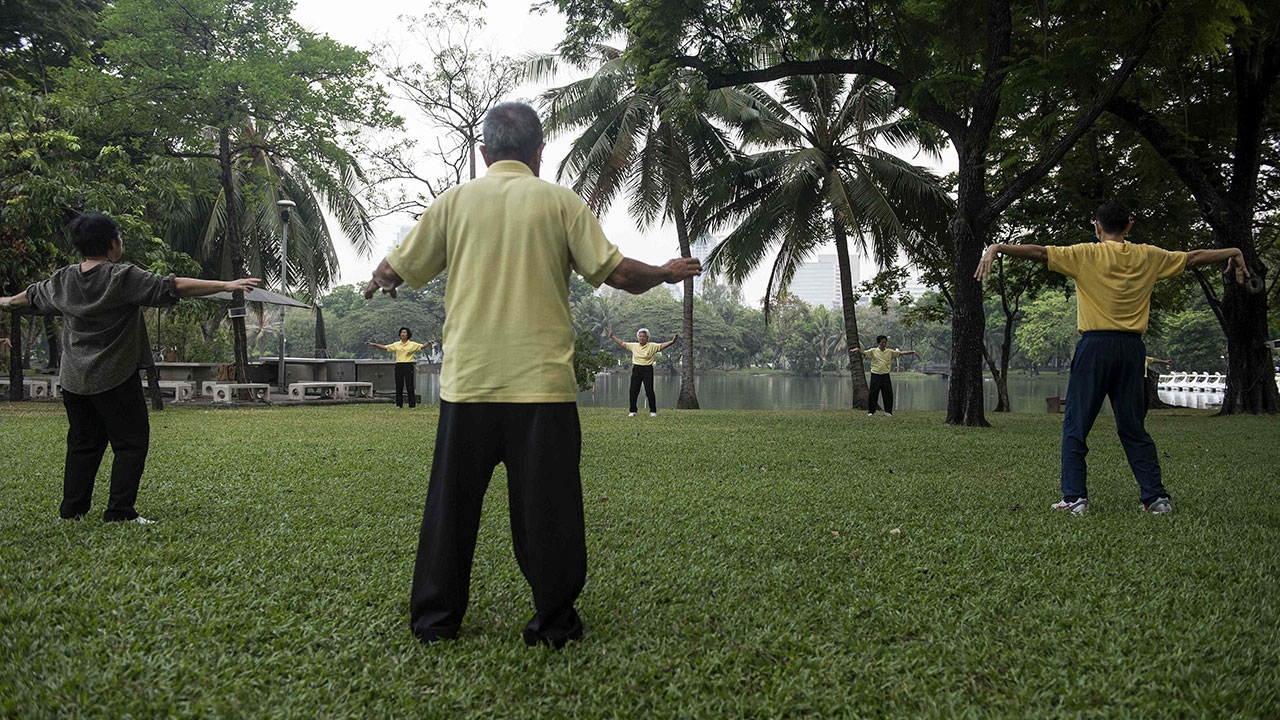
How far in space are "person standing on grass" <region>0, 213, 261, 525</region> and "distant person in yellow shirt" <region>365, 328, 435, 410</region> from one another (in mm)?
12529

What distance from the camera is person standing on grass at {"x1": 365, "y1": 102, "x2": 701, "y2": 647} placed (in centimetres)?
290

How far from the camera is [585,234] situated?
118 inches

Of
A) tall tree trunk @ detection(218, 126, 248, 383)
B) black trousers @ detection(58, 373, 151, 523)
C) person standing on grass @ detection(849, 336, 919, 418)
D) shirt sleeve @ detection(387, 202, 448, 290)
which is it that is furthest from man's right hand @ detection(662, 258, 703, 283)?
tall tree trunk @ detection(218, 126, 248, 383)

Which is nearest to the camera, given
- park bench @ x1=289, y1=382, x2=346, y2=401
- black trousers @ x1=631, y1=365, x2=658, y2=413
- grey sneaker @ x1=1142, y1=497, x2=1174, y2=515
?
Result: grey sneaker @ x1=1142, y1=497, x2=1174, y2=515

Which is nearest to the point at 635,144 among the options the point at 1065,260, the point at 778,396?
the point at 1065,260

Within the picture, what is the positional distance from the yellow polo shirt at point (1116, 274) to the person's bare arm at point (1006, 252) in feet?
0.26

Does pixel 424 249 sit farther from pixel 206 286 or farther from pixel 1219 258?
pixel 1219 258

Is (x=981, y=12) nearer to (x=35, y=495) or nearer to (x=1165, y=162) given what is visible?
(x=1165, y=162)

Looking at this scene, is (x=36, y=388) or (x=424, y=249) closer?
(x=424, y=249)

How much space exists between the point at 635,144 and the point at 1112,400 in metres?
18.5

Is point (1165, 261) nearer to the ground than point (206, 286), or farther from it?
farther from it

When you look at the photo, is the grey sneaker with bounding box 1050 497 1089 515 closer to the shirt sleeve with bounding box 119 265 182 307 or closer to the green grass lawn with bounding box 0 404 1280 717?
the green grass lawn with bounding box 0 404 1280 717

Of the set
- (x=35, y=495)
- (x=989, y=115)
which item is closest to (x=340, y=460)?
(x=35, y=495)

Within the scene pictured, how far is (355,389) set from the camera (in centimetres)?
2208
